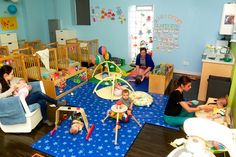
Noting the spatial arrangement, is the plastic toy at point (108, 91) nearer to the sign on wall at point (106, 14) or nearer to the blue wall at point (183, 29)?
the blue wall at point (183, 29)

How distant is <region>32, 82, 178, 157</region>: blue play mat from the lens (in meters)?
2.49

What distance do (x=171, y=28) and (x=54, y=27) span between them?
4086mm

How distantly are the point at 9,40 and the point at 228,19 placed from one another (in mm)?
5828

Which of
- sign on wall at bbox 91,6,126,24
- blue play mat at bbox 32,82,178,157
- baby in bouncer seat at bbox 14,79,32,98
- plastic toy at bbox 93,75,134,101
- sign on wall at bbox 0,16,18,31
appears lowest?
blue play mat at bbox 32,82,178,157

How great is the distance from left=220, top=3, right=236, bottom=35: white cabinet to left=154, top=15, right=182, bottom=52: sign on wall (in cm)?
105

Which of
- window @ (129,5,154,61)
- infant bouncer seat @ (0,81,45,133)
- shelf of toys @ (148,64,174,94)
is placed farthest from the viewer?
window @ (129,5,154,61)

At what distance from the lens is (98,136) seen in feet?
9.05

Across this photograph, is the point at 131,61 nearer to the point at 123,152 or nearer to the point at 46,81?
the point at 46,81

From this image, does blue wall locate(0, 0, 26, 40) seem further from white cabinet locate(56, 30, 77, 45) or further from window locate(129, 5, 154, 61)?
window locate(129, 5, 154, 61)

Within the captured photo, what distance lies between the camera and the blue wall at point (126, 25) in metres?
4.76

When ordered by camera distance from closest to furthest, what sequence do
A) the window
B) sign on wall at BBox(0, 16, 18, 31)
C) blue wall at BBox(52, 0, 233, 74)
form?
blue wall at BBox(52, 0, 233, 74)
the window
sign on wall at BBox(0, 16, 18, 31)

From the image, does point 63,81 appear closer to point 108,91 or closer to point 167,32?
point 108,91

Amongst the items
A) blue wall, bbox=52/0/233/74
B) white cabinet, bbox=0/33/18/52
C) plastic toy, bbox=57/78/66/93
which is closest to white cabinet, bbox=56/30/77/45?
blue wall, bbox=52/0/233/74

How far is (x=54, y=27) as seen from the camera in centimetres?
697
